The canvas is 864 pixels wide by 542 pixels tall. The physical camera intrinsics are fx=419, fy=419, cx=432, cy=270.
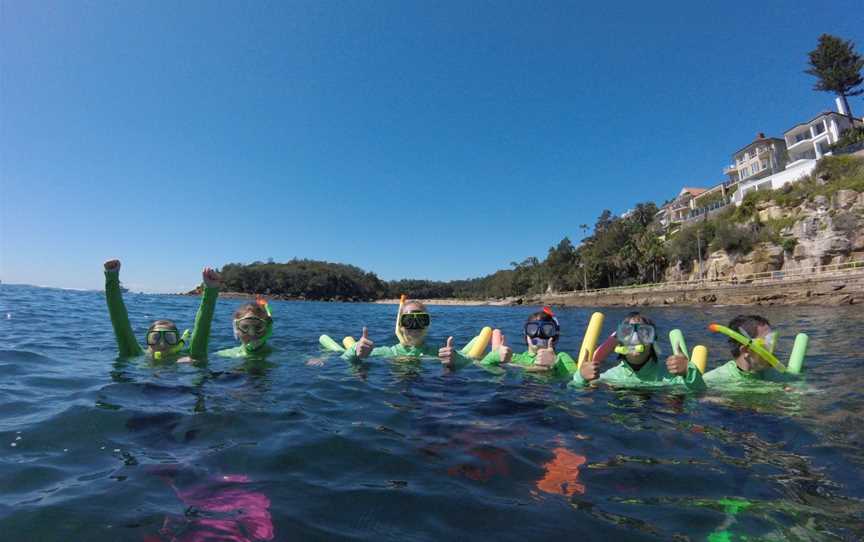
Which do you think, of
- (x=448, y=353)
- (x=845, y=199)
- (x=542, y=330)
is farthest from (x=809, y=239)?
(x=448, y=353)

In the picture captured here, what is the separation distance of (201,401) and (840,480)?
17.4 feet

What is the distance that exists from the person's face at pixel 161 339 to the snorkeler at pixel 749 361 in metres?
7.51

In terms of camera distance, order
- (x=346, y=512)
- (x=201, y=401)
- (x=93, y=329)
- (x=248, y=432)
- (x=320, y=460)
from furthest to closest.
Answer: (x=93, y=329), (x=201, y=401), (x=248, y=432), (x=320, y=460), (x=346, y=512)

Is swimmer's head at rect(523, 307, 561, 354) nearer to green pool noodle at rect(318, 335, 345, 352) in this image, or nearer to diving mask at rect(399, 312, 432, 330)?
diving mask at rect(399, 312, 432, 330)

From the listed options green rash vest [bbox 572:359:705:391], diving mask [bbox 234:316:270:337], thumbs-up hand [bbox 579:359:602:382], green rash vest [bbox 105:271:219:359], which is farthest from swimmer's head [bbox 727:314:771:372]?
green rash vest [bbox 105:271:219:359]

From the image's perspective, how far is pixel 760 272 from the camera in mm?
37406

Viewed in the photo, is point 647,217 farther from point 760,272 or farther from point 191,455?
point 191,455

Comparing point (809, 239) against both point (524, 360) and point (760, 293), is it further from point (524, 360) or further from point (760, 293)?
point (524, 360)

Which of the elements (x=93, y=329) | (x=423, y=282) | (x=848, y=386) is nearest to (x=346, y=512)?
(x=848, y=386)

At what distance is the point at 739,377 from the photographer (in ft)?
17.4

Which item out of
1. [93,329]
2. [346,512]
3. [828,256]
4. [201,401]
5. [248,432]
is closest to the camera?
[346,512]

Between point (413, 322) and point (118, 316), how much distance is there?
423cm

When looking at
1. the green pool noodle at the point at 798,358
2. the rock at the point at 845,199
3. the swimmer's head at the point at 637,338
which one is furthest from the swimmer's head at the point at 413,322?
the rock at the point at 845,199

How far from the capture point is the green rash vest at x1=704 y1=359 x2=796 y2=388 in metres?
5.26
